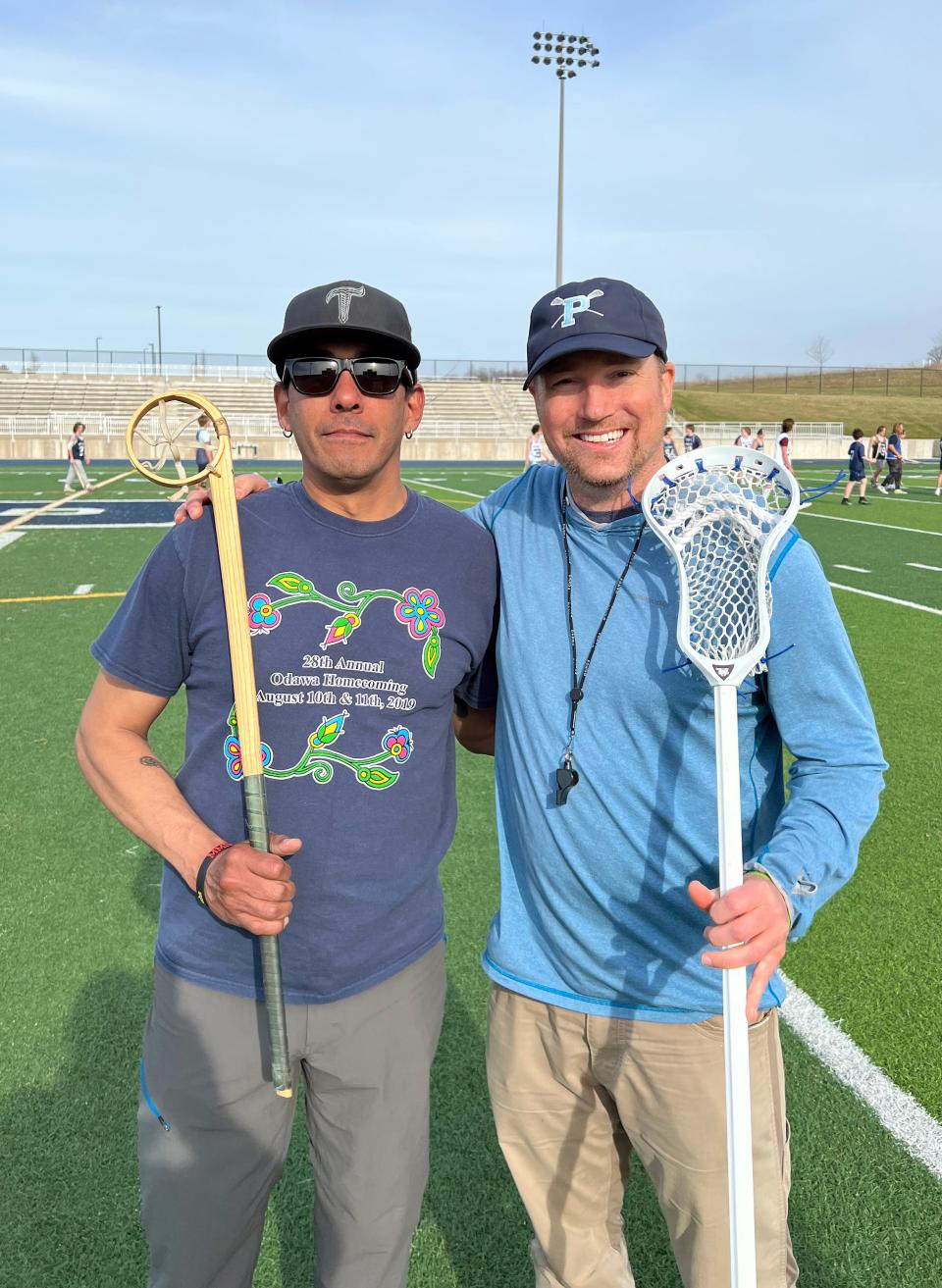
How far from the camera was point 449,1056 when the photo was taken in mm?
3295

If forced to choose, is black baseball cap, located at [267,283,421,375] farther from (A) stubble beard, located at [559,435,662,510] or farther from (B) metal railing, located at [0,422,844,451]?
(B) metal railing, located at [0,422,844,451]

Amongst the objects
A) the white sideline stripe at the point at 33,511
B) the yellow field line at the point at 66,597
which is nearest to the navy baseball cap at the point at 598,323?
the yellow field line at the point at 66,597

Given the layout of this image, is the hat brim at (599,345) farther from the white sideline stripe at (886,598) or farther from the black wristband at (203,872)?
the white sideline stripe at (886,598)

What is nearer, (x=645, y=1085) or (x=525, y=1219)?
(x=645, y=1085)

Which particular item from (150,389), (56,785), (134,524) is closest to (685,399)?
(150,389)

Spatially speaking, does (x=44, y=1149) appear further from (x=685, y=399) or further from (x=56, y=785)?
(x=685, y=399)

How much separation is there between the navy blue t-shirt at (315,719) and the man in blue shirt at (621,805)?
235 millimetres

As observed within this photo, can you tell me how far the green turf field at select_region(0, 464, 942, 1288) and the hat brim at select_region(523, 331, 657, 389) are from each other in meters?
2.19

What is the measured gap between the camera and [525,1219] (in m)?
2.65

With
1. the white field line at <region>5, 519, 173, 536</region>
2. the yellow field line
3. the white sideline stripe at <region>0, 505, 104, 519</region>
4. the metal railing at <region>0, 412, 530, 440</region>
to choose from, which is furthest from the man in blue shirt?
the metal railing at <region>0, 412, 530, 440</region>

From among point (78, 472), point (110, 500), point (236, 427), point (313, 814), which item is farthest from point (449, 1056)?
point (236, 427)

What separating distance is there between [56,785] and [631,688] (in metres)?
4.47

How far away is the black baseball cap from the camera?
6.72 feet

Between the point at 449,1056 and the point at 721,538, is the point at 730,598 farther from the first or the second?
the point at 449,1056
